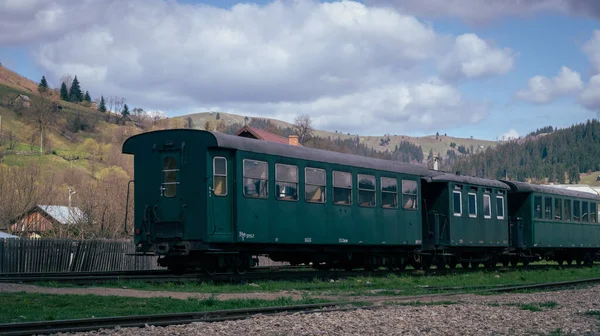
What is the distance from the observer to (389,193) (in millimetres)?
24359

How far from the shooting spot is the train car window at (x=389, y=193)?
78.8 feet

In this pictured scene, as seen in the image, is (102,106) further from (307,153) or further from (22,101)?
(307,153)

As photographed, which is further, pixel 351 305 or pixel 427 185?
pixel 427 185

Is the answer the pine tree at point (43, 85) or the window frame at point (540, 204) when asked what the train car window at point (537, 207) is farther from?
the pine tree at point (43, 85)

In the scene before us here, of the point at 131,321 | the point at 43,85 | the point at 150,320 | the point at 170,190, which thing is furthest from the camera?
the point at 43,85

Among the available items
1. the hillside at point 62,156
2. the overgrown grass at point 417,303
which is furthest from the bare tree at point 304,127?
the overgrown grass at point 417,303

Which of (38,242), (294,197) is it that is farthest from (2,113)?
(294,197)

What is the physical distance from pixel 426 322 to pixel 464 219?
15.8 metres

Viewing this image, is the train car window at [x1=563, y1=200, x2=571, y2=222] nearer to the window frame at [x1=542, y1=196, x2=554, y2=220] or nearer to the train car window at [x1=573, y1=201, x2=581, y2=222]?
A: the train car window at [x1=573, y1=201, x2=581, y2=222]

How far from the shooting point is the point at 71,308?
13.0 metres

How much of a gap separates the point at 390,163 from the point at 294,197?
5.29m

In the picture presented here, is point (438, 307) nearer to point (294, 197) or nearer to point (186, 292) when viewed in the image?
point (186, 292)

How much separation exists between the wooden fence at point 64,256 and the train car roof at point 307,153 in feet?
26.5

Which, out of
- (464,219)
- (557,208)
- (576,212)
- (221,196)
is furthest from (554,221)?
(221,196)
